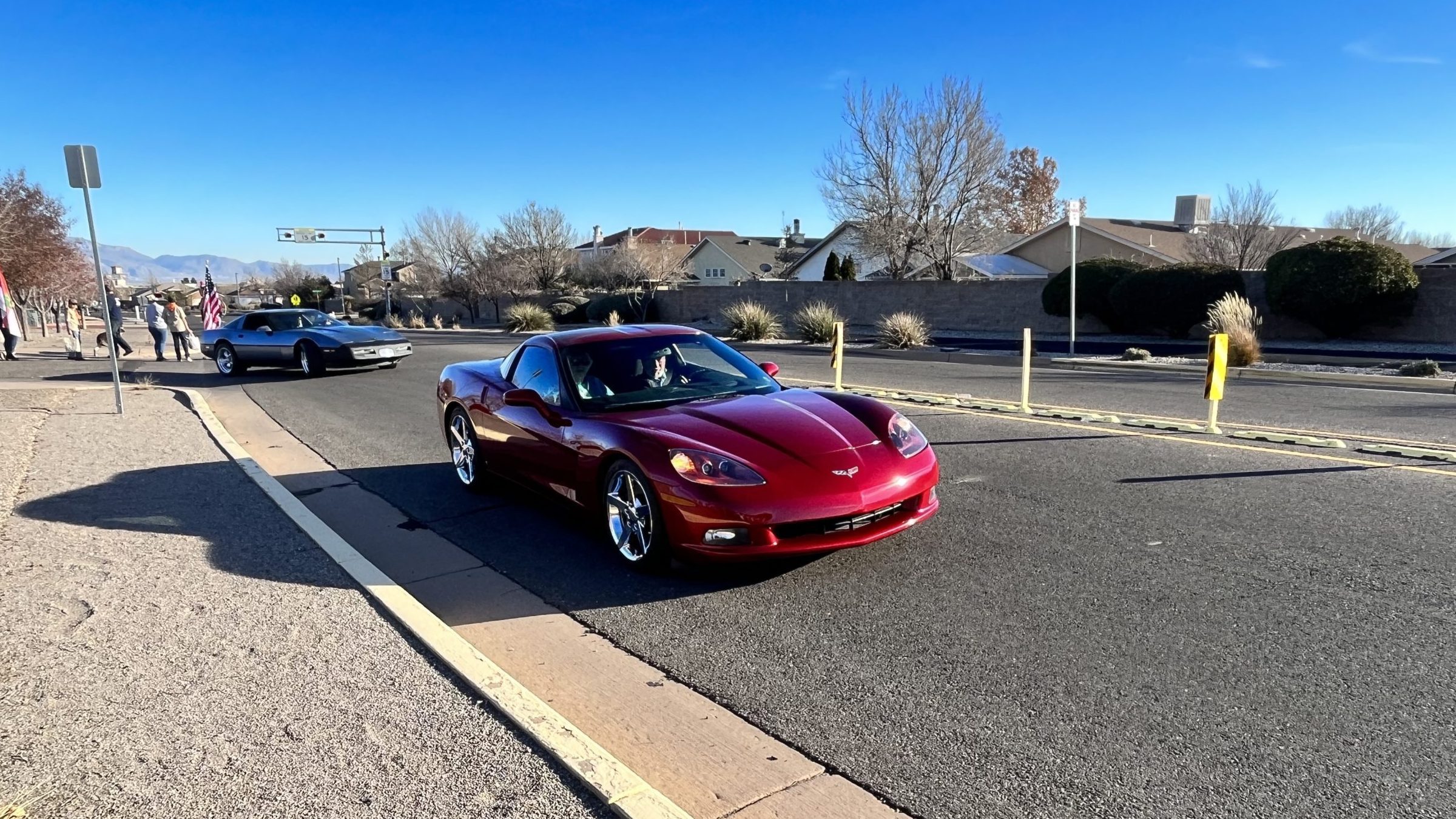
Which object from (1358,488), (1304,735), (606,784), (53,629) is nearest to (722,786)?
(606,784)

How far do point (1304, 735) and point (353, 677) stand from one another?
3.44 meters

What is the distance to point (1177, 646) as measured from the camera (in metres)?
3.50

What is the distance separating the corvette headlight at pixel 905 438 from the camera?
4.68 metres

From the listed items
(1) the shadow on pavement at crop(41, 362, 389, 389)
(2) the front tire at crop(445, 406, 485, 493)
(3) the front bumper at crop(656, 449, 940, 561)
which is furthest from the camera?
(1) the shadow on pavement at crop(41, 362, 389, 389)

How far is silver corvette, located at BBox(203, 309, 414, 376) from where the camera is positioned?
15.8 meters

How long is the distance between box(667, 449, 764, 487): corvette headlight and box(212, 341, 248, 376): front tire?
15428mm

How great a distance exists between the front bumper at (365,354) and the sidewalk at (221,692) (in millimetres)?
10336

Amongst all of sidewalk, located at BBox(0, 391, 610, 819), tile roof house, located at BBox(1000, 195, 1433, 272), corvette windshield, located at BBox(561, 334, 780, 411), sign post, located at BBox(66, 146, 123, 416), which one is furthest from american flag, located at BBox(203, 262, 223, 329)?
tile roof house, located at BBox(1000, 195, 1433, 272)

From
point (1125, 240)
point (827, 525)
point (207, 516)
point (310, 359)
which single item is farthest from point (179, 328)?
point (1125, 240)

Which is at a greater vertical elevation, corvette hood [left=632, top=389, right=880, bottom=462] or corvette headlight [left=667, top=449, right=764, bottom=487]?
corvette hood [left=632, top=389, right=880, bottom=462]

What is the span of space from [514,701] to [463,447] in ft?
13.0

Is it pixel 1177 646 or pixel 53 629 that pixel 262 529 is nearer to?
pixel 53 629

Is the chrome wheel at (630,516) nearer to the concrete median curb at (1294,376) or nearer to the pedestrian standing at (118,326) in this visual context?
the concrete median curb at (1294,376)

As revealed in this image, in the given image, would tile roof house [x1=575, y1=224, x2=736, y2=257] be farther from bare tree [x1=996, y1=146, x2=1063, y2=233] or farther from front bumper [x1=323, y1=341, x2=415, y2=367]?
front bumper [x1=323, y1=341, x2=415, y2=367]
